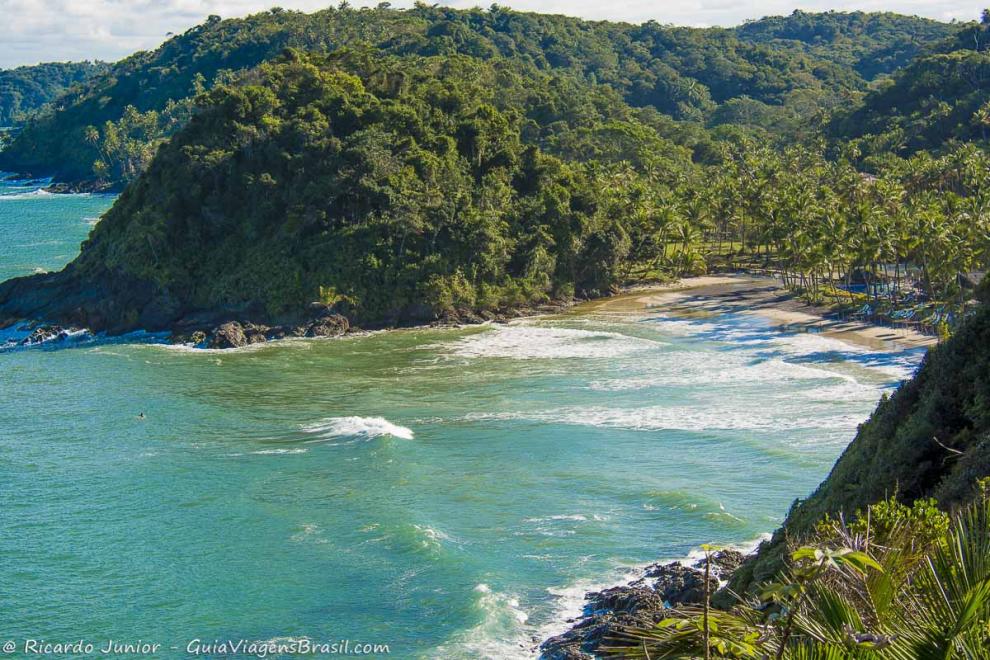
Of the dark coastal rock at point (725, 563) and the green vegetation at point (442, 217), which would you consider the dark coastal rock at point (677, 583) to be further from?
the green vegetation at point (442, 217)

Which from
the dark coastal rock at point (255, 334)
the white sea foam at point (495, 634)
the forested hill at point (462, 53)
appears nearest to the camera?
the white sea foam at point (495, 634)

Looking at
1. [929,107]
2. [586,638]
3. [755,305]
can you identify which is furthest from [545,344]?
[929,107]

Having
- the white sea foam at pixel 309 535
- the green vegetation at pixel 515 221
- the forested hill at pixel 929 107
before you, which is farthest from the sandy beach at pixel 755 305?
the forested hill at pixel 929 107

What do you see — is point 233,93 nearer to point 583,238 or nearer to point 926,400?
point 583,238

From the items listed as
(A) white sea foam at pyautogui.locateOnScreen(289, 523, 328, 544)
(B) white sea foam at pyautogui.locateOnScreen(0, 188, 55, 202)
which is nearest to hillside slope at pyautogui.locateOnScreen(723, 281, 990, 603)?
(A) white sea foam at pyautogui.locateOnScreen(289, 523, 328, 544)

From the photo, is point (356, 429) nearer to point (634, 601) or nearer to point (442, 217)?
point (634, 601)
